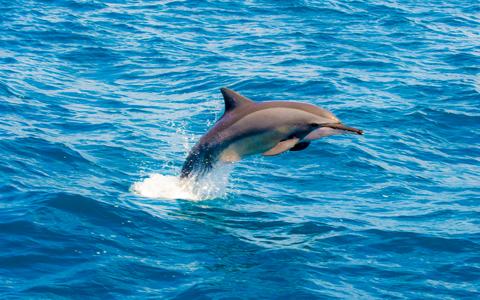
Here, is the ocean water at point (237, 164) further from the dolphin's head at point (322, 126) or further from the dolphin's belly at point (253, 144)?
the dolphin's head at point (322, 126)

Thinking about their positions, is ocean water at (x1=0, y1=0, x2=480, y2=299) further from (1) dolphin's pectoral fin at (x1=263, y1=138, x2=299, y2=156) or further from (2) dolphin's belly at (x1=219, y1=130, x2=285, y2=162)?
(1) dolphin's pectoral fin at (x1=263, y1=138, x2=299, y2=156)

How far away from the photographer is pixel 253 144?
41.6 ft

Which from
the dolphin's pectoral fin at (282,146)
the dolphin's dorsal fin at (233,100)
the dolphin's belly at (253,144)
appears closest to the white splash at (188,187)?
the dolphin's belly at (253,144)

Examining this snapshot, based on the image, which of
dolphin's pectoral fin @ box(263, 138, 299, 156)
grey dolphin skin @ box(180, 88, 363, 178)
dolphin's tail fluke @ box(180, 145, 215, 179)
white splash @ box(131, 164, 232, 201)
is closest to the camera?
dolphin's pectoral fin @ box(263, 138, 299, 156)

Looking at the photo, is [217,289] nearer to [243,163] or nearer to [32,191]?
[32,191]

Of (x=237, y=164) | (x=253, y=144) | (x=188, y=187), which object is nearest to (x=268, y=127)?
(x=253, y=144)

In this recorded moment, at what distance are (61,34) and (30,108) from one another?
26.8 ft

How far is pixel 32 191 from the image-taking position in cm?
1372

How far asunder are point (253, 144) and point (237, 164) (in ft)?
12.9

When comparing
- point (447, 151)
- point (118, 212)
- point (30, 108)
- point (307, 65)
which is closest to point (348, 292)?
point (118, 212)

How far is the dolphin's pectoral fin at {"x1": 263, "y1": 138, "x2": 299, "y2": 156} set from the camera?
1244cm

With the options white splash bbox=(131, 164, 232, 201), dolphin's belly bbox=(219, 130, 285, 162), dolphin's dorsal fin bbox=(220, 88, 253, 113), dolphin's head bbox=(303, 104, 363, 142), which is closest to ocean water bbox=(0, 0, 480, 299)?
white splash bbox=(131, 164, 232, 201)

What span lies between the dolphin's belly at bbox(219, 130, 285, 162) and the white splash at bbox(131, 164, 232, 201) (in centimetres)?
101

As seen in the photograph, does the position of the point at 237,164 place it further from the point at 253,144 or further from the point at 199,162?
the point at 253,144
